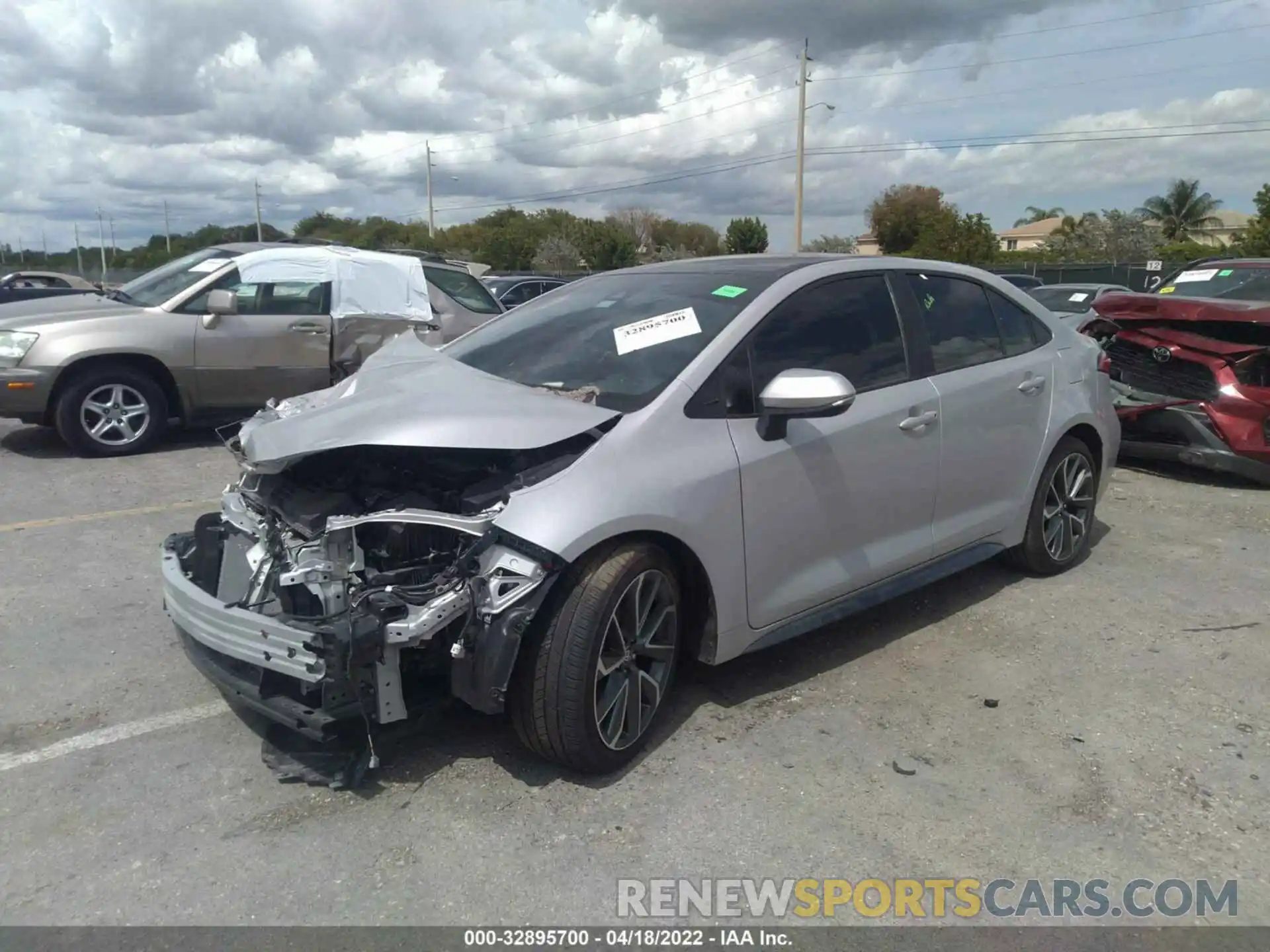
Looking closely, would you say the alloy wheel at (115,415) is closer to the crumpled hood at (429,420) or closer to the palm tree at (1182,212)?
the crumpled hood at (429,420)

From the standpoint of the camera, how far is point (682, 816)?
309 cm

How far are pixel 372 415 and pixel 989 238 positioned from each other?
52016 mm

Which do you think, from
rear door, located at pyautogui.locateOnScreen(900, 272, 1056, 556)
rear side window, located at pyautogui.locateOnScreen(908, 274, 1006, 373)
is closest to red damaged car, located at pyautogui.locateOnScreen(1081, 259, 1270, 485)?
rear door, located at pyautogui.locateOnScreen(900, 272, 1056, 556)

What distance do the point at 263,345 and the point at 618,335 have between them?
212 inches

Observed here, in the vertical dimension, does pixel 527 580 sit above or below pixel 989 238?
below

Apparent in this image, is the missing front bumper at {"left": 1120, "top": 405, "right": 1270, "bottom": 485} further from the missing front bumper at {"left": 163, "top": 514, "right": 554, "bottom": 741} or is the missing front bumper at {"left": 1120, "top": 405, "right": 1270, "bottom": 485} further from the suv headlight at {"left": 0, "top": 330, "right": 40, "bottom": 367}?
the suv headlight at {"left": 0, "top": 330, "right": 40, "bottom": 367}

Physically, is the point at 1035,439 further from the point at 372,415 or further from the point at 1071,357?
the point at 372,415

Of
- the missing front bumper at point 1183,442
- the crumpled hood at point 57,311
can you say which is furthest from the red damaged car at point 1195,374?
the crumpled hood at point 57,311

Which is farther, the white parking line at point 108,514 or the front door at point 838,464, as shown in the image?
the white parking line at point 108,514

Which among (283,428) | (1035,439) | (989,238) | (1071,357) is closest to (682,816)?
(283,428)

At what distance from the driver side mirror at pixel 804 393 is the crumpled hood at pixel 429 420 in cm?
58

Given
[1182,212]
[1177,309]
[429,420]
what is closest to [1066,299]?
[1177,309]

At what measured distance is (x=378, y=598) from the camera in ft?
9.70

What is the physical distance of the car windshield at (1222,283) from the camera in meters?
8.08
